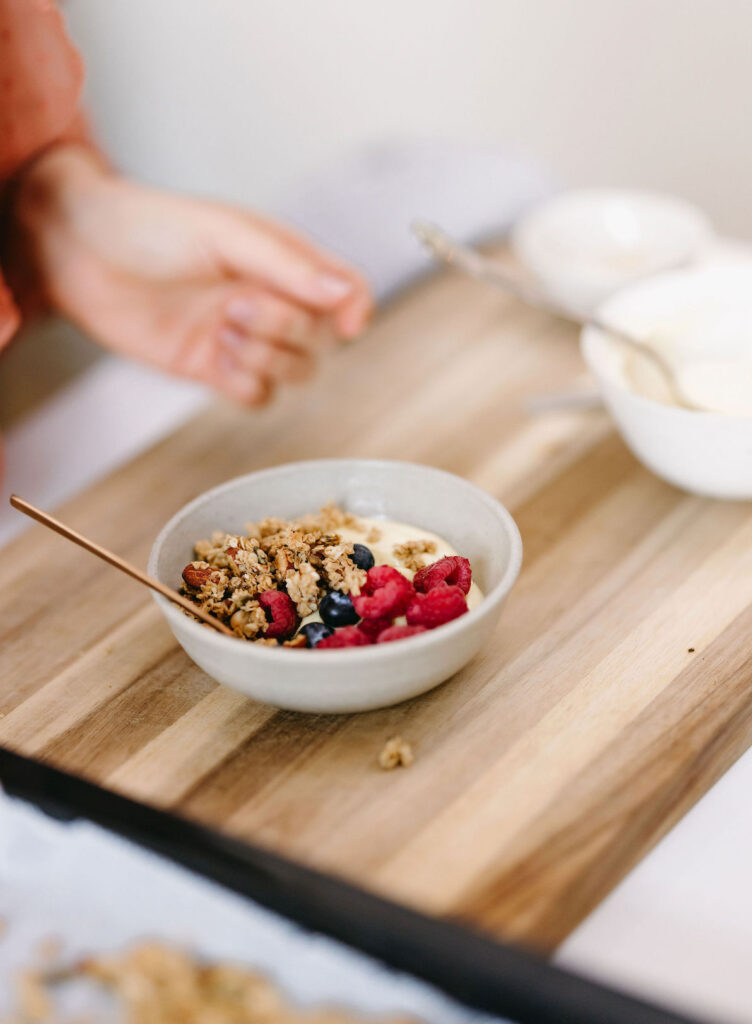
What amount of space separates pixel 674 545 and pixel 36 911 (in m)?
0.53

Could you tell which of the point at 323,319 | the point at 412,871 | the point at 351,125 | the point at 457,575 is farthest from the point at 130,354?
the point at 351,125

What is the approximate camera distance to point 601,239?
1.23 meters

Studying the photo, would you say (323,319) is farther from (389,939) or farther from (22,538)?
(389,939)

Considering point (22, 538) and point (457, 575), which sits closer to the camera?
point (457, 575)

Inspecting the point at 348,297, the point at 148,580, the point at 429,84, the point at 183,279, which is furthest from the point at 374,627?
the point at 429,84

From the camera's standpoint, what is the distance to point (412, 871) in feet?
1.91

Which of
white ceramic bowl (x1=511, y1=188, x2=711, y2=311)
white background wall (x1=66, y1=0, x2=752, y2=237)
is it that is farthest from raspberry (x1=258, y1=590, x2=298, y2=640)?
white background wall (x1=66, y1=0, x2=752, y2=237)

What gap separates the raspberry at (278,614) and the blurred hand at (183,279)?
1.42 feet

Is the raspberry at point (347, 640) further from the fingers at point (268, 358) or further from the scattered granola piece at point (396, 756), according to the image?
the fingers at point (268, 358)

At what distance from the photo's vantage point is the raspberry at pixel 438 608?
0.65 metres

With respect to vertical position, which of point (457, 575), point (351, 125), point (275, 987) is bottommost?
point (351, 125)

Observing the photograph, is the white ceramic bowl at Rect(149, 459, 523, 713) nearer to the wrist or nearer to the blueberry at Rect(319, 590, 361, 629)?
the blueberry at Rect(319, 590, 361, 629)

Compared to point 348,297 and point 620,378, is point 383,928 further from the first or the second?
point 348,297

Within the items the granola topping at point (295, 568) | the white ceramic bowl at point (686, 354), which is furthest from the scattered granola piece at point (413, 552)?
the white ceramic bowl at point (686, 354)
